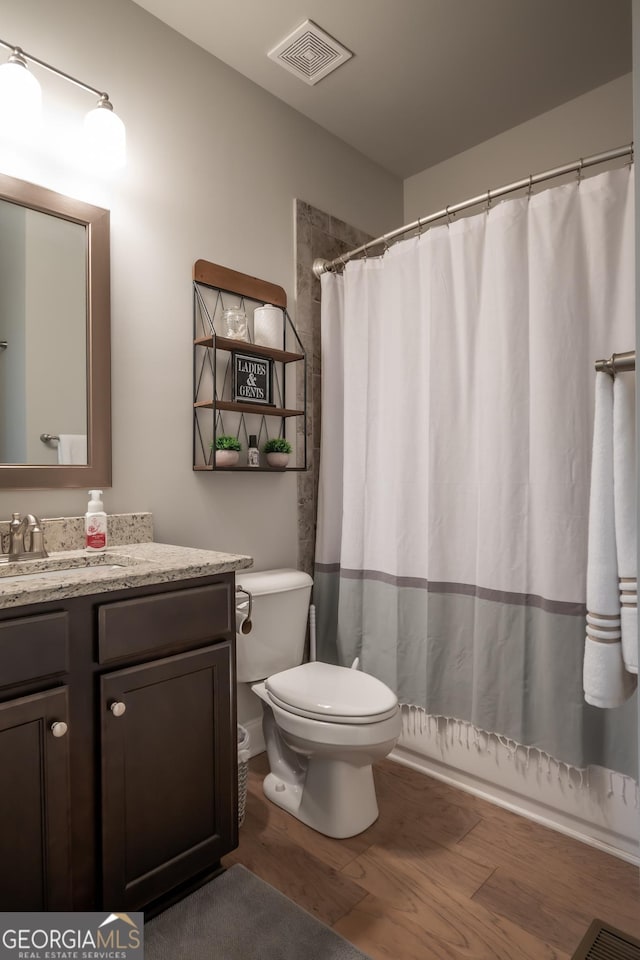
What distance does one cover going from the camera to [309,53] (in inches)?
81.4

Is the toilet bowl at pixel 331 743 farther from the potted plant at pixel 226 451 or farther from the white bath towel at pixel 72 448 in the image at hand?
the white bath towel at pixel 72 448

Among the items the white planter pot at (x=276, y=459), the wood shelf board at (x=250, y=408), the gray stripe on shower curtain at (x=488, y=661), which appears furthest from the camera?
the white planter pot at (x=276, y=459)

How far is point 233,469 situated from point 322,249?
1.15 metres

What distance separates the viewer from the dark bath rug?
1312mm

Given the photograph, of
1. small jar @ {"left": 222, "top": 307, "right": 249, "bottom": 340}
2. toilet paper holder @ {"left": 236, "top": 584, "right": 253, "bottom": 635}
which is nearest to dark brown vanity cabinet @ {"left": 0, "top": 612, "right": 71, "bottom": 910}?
toilet paper holder @ {"left": 236, "top": 584, "right": 253, "bottom": 635}

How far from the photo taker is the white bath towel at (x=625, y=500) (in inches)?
55.1

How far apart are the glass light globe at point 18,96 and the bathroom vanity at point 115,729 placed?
118cm

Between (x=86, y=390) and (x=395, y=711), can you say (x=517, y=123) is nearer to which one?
(x=86, y=390)

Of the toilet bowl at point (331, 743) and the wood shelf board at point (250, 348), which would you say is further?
the wood shelf board at point (250, 348)

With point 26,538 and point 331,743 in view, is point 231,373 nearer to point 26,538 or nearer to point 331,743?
point 26,538

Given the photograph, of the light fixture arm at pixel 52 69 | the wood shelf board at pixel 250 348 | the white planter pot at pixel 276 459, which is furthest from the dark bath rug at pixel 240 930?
the light fixture arm at pixel 52 69

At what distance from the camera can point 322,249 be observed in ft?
8.25

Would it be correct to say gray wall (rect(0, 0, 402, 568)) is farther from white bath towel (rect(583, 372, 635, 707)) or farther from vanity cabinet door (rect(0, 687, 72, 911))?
white bath towel (rect(583, 372, 635, 707))

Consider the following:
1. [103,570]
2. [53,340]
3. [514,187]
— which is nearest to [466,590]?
[103,570]
